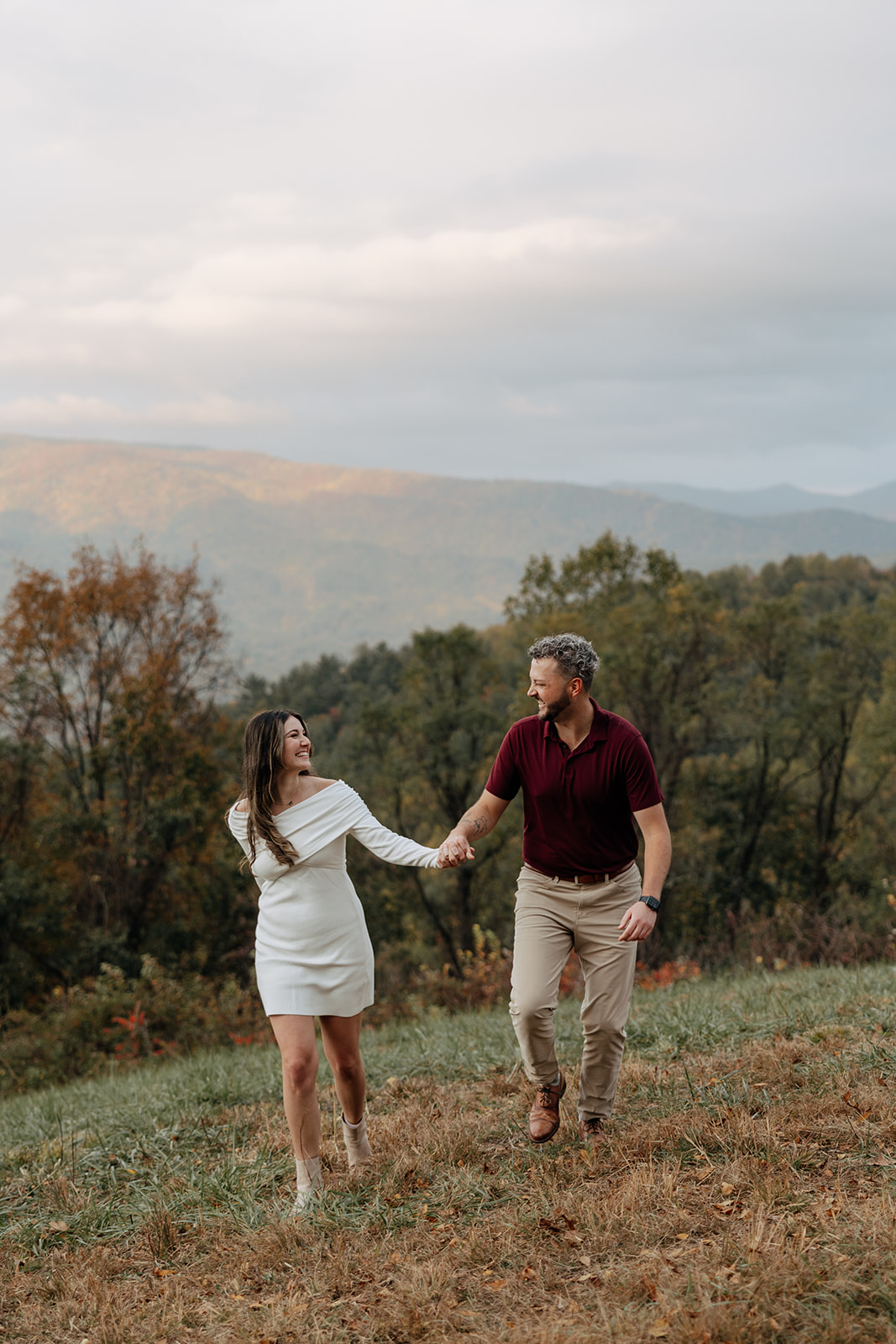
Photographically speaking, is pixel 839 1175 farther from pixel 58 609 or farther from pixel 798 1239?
pixel 58 609

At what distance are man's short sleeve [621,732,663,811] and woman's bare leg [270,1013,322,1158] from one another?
5.59 feet

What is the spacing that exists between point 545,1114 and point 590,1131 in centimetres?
23

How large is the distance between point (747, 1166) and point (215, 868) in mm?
26503

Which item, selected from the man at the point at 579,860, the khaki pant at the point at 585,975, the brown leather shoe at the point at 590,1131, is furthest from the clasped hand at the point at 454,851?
the brown leather shoe at the point at 590,1131

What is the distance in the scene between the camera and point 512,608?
5003cm

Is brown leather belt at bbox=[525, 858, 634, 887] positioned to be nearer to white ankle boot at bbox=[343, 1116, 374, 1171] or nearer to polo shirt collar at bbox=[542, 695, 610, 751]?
polo shirt collar at bbox=[542, 695, 610, 751]

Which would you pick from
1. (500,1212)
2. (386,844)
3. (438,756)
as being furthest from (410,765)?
(500,1212)

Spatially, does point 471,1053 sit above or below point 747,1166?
below

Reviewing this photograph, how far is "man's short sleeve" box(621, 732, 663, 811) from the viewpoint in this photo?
4.73 meters

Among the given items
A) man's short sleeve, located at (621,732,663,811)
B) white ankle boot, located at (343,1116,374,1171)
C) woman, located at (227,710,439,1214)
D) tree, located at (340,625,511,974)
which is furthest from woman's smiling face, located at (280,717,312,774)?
tree, located at (340,625,511,974)

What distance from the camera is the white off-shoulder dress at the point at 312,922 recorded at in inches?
178

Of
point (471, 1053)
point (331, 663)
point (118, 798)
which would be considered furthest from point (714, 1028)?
point (331, 663)

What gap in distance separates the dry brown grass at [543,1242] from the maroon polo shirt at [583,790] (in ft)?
3.98

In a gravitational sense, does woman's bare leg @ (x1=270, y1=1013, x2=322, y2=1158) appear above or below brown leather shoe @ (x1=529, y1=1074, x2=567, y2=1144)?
above
